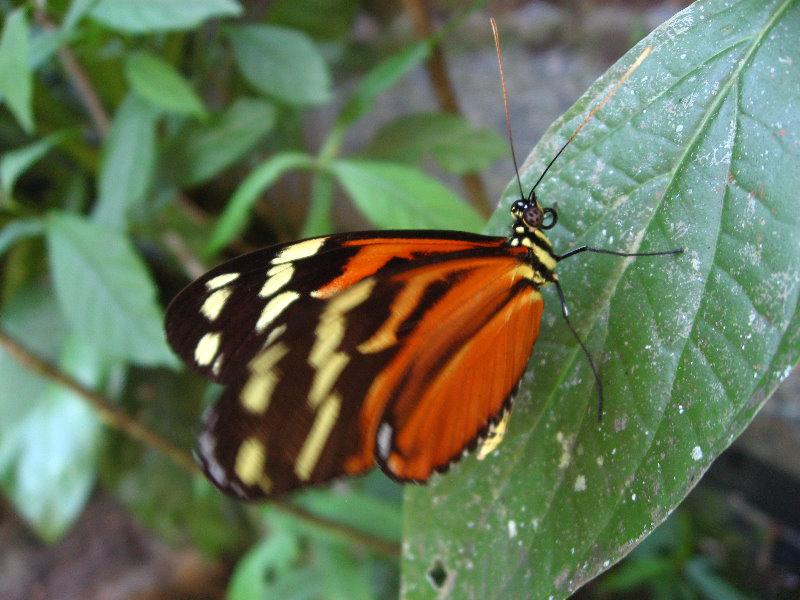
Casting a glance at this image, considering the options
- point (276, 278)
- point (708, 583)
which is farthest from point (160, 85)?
point (708, 583)

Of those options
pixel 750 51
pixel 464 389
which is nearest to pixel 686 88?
pixel 750 51

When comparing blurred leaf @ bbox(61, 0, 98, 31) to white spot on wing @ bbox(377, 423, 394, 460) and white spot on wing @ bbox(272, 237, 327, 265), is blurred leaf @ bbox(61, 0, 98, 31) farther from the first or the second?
white spot on wing @ bbox(377, 423, 394, 460)

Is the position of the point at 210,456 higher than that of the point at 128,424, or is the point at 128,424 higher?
the point at 210,456

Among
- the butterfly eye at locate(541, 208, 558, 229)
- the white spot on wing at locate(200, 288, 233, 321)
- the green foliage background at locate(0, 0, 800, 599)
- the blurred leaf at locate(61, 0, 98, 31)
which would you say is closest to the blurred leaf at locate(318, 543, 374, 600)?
the green foliage background at locate(0, 0, 800, 599)

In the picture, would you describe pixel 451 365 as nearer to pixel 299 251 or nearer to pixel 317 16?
pixel 299 251

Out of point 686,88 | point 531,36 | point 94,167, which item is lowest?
point 531,36

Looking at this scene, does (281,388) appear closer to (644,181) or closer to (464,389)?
(464,389)

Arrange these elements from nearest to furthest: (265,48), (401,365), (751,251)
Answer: (751,251), (401,365), (265,48)
